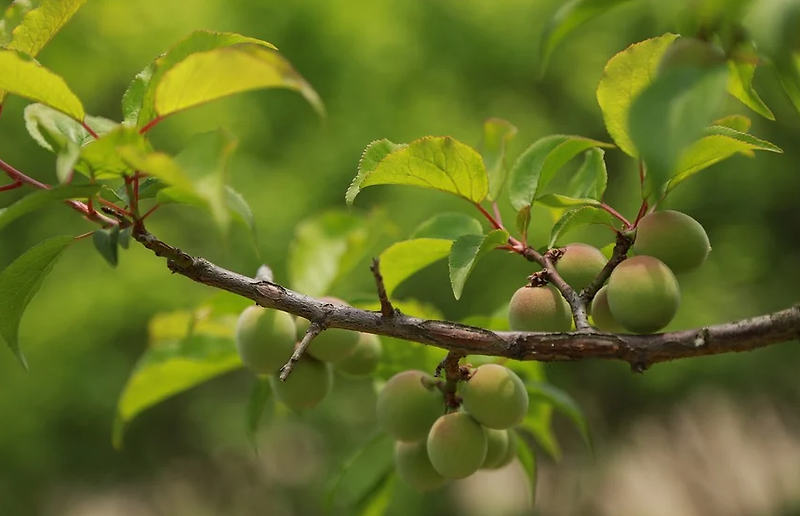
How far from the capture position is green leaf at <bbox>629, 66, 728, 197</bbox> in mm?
339

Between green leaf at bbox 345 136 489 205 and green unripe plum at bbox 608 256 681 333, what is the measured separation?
0.13 metres

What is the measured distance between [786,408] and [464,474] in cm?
427

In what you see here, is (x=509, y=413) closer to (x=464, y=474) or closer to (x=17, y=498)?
(x=464, y=474)

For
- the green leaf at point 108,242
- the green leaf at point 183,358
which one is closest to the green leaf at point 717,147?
the green leaf at point 108,242

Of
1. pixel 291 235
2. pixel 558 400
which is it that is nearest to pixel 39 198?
pixel 558 400

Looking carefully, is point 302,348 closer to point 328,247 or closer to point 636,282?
point 636,282

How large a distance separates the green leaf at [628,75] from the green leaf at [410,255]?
16 cm

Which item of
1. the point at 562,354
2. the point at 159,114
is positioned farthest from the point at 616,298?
the point at 159,114

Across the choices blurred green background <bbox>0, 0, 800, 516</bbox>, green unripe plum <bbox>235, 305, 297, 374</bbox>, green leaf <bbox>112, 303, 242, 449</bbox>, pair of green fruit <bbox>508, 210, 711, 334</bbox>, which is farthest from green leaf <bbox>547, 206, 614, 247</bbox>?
blurred green background <bbox>0, 0, 800, 516</bbox>

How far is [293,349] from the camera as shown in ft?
2.22

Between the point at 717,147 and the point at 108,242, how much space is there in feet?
1.24

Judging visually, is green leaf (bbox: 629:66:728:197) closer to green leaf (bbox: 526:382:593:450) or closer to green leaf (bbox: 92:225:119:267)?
green leaf (bbox: 92:225:119:267)

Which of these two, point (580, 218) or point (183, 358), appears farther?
point (183, 358)

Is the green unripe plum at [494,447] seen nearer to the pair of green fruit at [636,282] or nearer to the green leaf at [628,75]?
the pair of green fruit at [636,282]
